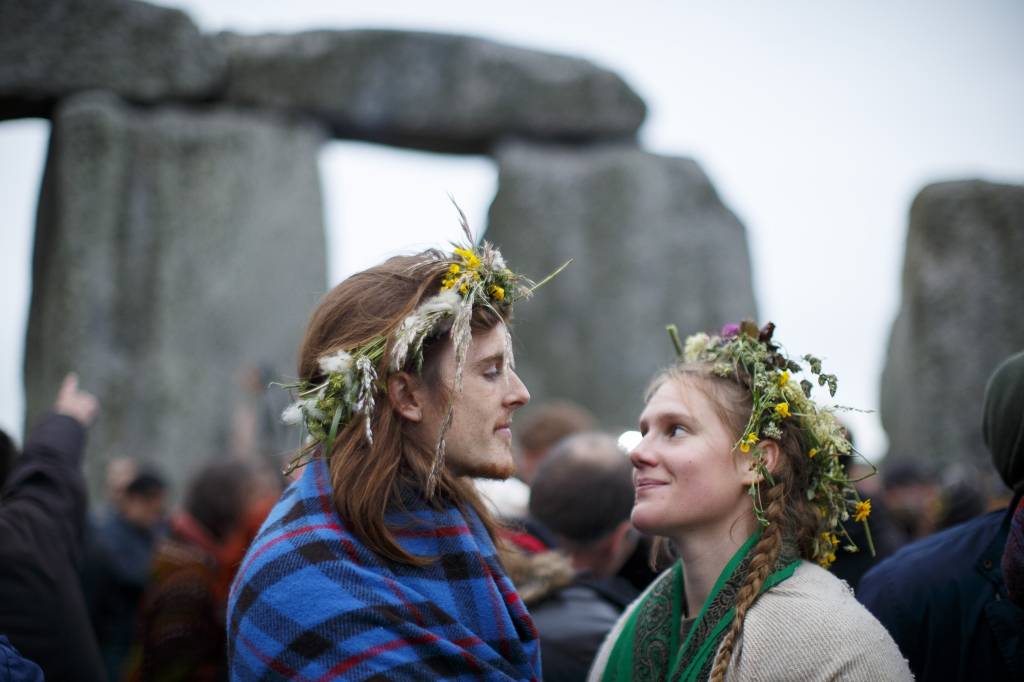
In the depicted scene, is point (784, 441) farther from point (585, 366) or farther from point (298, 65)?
point (298, 65)

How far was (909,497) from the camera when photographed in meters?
4.98

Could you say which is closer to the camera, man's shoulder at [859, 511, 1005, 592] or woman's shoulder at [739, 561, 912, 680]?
woman's shoulder at [739, 561, 912, 680]

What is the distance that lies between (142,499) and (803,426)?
3.87 meters

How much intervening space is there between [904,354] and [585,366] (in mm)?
2660

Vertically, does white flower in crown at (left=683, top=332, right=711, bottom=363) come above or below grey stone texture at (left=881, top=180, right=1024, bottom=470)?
above

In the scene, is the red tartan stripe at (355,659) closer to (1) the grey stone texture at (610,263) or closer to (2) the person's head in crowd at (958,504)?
(2) the person's head in crowd at (958,504)

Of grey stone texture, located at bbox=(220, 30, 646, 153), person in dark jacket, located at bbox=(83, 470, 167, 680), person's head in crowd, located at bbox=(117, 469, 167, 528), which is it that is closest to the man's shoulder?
person in dark jacket, located at bbox=(83, 470, 167, 680)

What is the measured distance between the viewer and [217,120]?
26.1 ft

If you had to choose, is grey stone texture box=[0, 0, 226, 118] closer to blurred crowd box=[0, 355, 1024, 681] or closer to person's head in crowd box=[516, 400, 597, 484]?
blurred crowd box=[0, 355, 1024, 681]

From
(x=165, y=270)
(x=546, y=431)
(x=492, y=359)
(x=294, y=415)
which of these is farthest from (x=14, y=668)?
(x=165, y=270)

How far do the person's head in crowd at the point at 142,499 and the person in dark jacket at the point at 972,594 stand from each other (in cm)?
378

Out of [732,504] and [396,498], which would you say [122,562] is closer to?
[396,498]

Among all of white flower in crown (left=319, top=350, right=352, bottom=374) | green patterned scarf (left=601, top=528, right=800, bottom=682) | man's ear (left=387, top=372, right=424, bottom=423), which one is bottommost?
green patterned scarf (left=601, top=528, right=800, bottom=682)

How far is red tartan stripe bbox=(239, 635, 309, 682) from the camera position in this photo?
1668 mm
